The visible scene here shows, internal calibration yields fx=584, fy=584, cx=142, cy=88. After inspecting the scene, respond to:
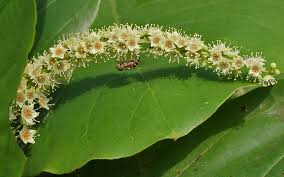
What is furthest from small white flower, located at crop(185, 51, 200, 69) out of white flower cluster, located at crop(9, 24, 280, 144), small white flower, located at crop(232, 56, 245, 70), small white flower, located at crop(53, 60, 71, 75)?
small white flower, located at crop(53, 60, 71, 75)

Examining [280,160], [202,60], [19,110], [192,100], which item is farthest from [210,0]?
[19,110]

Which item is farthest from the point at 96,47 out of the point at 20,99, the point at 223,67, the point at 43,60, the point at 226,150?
the point at 226,150

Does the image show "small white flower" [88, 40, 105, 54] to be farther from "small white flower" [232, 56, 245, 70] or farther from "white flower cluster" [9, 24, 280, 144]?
"small white flower" [232, 56, 245, 70]

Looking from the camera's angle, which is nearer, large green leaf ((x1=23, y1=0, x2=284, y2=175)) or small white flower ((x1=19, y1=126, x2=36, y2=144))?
large green leaf ((x1=23, y1=0, x2=284, y2=175))

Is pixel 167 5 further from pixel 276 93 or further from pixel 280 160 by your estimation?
pixel 280 160

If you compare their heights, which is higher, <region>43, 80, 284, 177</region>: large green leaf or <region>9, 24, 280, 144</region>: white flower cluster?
<region>9, 24, 280, 144</region>: white flower cluster

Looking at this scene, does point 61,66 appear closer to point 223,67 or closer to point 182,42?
point 182,42

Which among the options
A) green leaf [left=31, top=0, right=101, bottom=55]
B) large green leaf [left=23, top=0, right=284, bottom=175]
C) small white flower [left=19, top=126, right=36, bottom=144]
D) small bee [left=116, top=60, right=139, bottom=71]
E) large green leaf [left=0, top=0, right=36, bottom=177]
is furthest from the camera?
green leaf [left=31, top=0, right=101, bottom=55]
